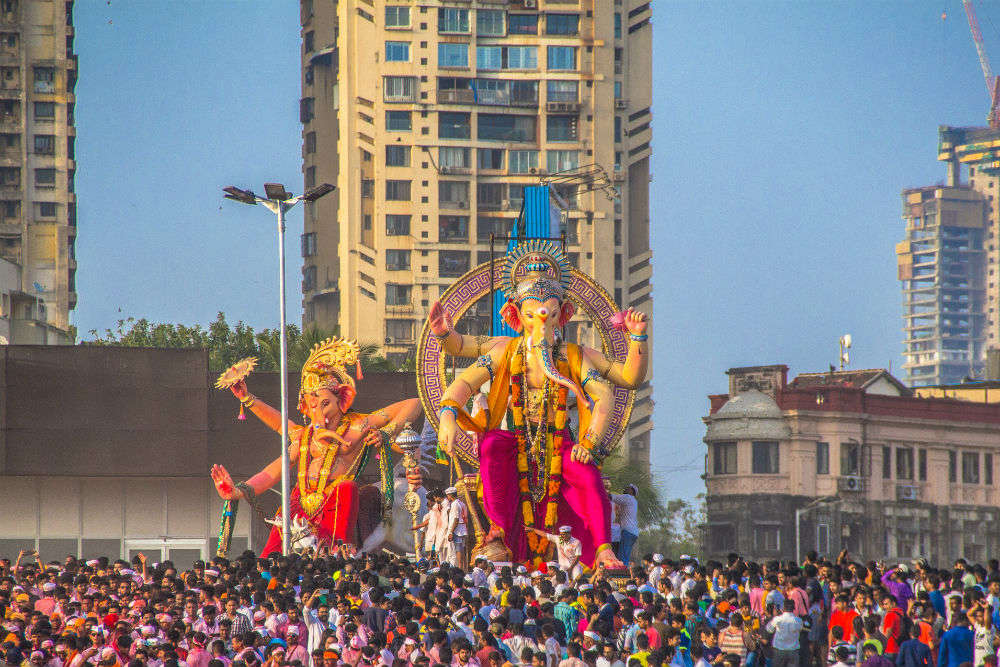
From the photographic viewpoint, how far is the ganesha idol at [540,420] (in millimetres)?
29000

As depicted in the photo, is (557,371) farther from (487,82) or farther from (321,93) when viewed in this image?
(321,93)

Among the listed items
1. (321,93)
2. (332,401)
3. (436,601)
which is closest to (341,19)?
(321,93)

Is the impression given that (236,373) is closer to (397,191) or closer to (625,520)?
(625,520)

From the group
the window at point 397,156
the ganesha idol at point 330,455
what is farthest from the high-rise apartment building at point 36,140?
the ganesha idol at point 330,455

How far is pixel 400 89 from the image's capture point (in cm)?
8525

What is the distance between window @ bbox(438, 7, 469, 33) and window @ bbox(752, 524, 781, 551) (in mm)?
29076

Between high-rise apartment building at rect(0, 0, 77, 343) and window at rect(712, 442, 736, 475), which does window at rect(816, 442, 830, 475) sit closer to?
window at rect(712, 442, 736, 475)

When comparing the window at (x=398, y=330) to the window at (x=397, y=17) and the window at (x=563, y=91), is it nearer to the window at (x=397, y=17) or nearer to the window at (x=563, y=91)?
the window at (x=563, y=91)

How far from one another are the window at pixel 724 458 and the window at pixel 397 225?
69.6 ft

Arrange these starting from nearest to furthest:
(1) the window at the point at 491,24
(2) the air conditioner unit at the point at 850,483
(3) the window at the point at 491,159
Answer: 1. (2) the air conditioner unit at the point at 850,483
2. (1) the window at the point at 491,24
3. (3) the window at the point at 491,159

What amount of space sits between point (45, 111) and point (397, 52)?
17150mm

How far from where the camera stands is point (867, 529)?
68750 millimetres

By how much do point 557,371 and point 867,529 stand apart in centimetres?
4189

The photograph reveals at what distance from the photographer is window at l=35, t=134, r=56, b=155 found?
89.1 m
